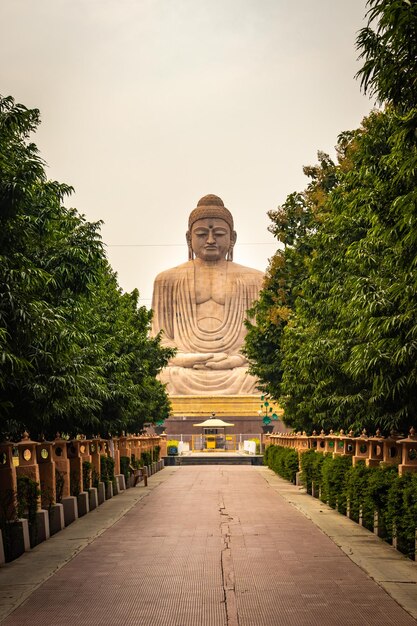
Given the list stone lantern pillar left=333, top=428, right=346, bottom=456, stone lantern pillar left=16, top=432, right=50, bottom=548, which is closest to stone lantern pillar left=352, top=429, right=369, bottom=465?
stone lantern pillar left=333, top=428, right=346, bottom=456

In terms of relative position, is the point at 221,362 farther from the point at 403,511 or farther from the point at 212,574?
the point at 212,574

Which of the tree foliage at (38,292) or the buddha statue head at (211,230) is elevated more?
the buddha statue head at (211,230)

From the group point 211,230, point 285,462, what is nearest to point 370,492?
point 285,462

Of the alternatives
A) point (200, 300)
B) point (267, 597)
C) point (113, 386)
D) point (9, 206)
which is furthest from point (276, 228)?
point (200, 300)

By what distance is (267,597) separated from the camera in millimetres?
10156

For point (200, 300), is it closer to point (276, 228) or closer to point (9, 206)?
point (276, 228)

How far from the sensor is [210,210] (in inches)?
2857

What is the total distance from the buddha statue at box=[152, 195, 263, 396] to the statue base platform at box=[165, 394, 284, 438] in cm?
410

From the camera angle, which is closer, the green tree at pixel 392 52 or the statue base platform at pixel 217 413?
the green tree at pixel 392 52

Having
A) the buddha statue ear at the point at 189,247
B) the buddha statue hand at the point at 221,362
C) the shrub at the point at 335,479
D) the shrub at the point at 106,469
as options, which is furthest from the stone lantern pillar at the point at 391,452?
the buddha statue ear at the point at 189,247

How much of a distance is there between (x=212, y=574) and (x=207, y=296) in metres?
61.6

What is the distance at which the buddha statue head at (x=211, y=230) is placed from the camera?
72500 millimetres

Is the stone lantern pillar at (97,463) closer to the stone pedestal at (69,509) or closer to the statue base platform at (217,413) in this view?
the stone pedestal at (69,509)

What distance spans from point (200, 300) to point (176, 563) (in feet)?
199
